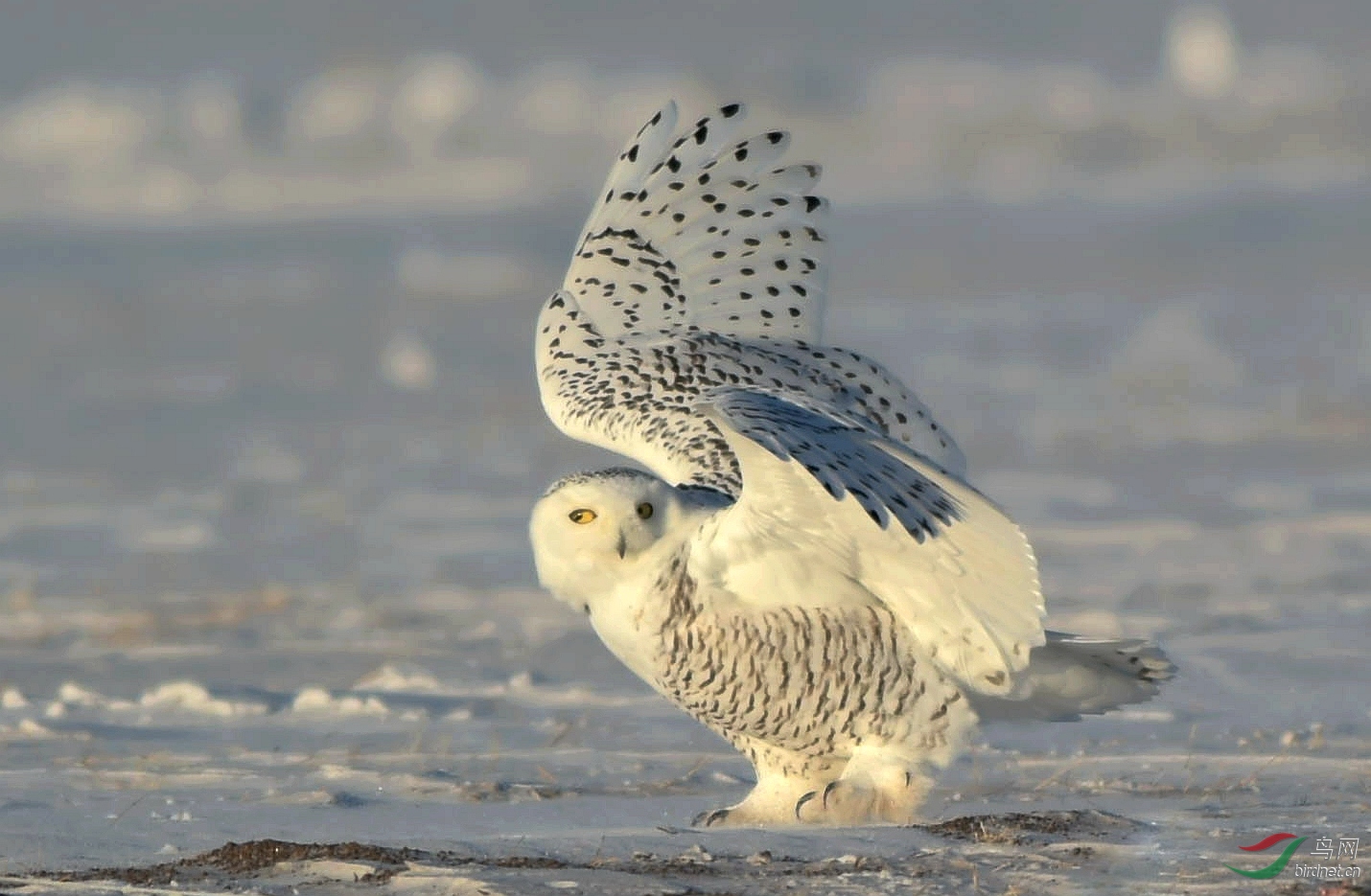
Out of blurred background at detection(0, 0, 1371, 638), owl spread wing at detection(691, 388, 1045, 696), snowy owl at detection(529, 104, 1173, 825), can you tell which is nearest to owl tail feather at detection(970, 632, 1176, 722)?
snowy owl at detection(529, 104, 1173, 825)

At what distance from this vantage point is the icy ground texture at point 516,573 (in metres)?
6.39

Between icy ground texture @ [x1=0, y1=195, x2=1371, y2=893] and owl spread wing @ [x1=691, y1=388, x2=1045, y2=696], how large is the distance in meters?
0.54

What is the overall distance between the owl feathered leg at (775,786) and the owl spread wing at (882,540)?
0.45 metres

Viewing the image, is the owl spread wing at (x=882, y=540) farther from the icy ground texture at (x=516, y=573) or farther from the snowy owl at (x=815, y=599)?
the icy ground texture at (x=516, y=573)

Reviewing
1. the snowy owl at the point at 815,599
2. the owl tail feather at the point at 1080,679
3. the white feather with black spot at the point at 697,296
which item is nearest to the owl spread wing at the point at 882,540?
the snowy owl at the point at 815,599

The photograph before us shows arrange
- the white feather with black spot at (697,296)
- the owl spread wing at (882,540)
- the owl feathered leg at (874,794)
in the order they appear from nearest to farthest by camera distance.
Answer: the owl spread wing at (882,540) < the owl feathered leg at (874,794) < the white feather with black spot at (697,296)

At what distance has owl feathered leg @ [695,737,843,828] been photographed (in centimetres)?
682

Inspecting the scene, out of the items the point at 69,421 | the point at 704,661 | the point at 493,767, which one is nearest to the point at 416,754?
the point at 493,767

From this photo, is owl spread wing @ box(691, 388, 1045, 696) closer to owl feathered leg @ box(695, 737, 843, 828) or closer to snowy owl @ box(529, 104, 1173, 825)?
snowy owl @ box(529, 104, 1173, 825)

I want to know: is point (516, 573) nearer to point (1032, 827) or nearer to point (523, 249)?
point (1032, 827)

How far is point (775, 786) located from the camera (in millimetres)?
6941

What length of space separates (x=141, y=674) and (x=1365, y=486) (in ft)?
23.5

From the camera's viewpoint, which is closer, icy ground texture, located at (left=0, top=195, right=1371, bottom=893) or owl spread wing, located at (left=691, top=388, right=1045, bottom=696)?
owl spread wing, located at (left=691, top=388, right=1045, bottom=696)

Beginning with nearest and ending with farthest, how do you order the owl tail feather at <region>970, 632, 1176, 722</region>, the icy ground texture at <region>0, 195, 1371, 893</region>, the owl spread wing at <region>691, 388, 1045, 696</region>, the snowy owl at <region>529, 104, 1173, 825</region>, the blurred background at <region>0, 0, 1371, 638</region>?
the owl spread wing at <region>691, 388, 1045, 696</region> < the snowy owl at <region>529, 104, 1173, 825</region> < the icy ground texture at <region>0, 195, 1371, 893</region> < the owl tail feather at <region>970, 632, 1176, 722</region> < the blurred background at <region>0, 0, 1371, 638</region>
